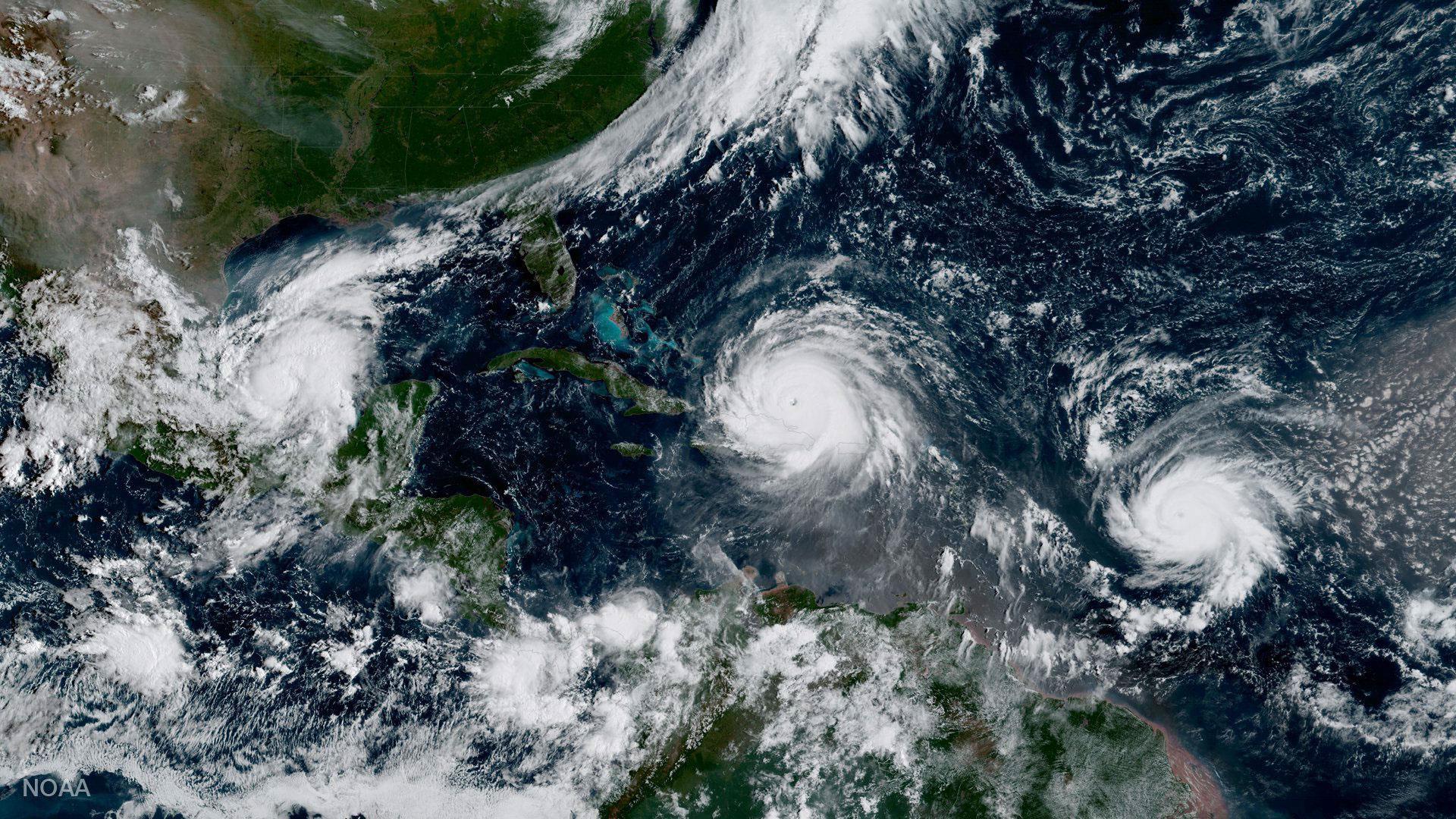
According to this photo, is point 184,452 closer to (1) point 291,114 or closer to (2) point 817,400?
(1) point 291,114

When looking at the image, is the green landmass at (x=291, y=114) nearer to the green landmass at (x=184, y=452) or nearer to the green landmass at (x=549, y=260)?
the green landmass at (x=549, y=260)

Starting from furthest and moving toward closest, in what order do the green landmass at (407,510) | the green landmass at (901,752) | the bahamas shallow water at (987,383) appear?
the green landmass at (407,510) → the green landmass at (901,752) → the bahamas shallow water at (987,383)

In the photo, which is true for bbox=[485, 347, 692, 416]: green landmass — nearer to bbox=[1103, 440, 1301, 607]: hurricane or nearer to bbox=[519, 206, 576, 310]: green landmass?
bbox=[519, 206, 576, 310]: green landmass

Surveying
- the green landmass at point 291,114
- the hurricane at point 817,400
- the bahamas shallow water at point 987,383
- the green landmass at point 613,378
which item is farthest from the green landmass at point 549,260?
the hurricane at point 817,400

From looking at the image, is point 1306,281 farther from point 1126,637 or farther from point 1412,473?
point 1126,637

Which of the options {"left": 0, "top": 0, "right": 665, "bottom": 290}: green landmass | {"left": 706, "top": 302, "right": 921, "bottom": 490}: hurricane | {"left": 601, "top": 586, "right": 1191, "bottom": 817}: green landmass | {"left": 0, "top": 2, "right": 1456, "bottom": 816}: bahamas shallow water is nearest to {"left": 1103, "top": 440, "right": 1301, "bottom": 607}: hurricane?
{"left": 0, "top": 2, "right": 1456, "bottom": 816}: bahamas shallow water

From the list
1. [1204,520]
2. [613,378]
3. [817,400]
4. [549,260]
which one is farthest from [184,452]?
[1204,520]
